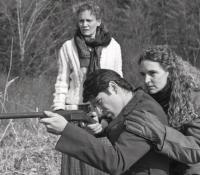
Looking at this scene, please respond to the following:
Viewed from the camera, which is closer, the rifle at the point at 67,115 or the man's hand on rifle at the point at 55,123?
the man's hand on rifle at the point at 55,123

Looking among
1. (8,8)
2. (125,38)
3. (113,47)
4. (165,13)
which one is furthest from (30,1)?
(113,47)

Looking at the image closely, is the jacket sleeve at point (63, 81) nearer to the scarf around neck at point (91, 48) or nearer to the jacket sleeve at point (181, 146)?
the scarf around neck at point (91, 48)

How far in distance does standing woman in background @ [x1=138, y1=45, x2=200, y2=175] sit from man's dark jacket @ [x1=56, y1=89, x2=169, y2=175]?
7cm

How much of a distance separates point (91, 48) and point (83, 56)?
11cm

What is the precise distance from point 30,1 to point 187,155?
13.6m

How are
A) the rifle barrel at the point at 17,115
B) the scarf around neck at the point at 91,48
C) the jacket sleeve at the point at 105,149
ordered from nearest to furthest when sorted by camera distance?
the jacket sleeve at the point at 105,149 → the rifle barrel at the point at 17,115 → the scarf around neck at the point at 91,48

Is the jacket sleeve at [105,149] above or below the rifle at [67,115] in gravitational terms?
below

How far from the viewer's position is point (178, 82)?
8.91 feet

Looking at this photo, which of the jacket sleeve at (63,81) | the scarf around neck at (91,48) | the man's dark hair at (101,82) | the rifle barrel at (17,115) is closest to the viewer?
the rifle barrel at (17,115)

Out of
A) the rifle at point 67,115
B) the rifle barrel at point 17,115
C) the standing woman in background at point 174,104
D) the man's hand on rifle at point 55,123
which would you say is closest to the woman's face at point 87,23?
the rifle at point 67,115

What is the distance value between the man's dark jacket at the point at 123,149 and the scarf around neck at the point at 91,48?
2066mm

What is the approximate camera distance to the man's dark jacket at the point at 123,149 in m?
2.43

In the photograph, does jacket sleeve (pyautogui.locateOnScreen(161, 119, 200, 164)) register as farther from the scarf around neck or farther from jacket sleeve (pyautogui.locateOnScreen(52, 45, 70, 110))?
jacket sleeve (pyautogui.locateOnScreen(52, 45, 70, 110))

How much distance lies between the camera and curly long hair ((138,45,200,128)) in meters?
2.65
